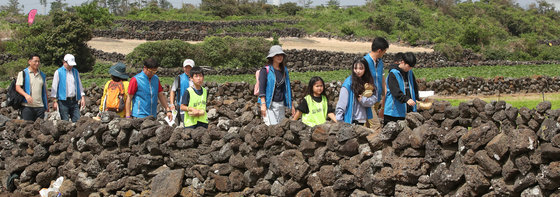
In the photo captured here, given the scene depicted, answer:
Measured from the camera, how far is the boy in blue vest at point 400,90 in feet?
29.0

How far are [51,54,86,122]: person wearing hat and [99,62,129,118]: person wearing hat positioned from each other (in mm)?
1335

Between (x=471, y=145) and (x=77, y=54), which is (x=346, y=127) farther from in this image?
(x=77, y=54)

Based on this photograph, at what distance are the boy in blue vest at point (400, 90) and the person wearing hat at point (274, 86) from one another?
1651mm

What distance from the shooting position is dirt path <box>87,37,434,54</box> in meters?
54.2

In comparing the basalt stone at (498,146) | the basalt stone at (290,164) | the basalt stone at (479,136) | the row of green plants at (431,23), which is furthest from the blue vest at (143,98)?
the row of green plants at (431,23)

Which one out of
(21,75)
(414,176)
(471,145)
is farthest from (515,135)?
(21,75)

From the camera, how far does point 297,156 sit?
7598 millimetres

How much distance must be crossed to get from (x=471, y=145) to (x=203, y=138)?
377 centimetres

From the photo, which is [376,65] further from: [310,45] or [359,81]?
[310,45]

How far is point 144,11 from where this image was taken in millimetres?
80062

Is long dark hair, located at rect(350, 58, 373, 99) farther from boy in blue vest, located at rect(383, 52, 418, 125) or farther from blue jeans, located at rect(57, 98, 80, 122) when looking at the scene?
blue jeans, located at rect(57, 98, 80, 122)

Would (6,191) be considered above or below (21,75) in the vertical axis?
below

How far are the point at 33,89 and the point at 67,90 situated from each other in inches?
26.7

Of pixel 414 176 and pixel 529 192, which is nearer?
pixel 529 192
